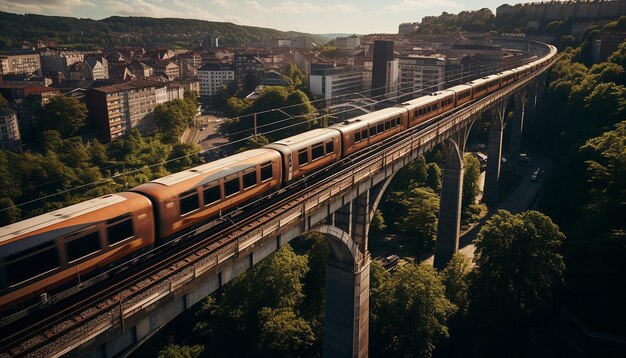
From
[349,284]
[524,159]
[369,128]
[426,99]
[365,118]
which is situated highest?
[426,99]

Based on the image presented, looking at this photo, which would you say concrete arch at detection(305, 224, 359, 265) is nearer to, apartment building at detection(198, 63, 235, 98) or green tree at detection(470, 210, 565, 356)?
green tree at detection(470, 210, 565, 356)

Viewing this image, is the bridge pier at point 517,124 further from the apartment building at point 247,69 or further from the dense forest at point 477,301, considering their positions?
the apartment building at point 247,69

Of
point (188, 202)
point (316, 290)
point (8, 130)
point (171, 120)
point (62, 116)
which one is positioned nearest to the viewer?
point (188, 202)

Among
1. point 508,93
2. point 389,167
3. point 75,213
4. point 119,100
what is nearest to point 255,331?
point 389,167

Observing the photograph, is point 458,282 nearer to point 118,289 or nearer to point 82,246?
point 118,289

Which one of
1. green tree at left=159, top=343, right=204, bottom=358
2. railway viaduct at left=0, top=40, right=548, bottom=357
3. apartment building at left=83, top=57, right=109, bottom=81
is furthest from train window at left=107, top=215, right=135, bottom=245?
apartment building at left=83, top=57, right=109, bottom=81

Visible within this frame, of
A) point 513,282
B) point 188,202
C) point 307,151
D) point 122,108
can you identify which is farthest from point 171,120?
point 188,202
